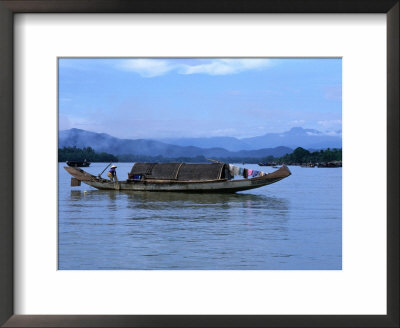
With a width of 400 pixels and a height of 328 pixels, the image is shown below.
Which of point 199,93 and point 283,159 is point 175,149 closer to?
point 199,93

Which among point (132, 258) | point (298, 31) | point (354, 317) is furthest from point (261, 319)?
point (132, 258)

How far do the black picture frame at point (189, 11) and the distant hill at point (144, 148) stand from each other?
8.07 meters

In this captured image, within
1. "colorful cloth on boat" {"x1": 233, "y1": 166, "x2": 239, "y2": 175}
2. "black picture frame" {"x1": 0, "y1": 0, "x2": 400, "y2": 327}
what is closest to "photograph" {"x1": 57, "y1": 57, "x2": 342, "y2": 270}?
"colorful cloth on boat" {"x1": 233, "y1": 166, "x2": 239, "y2": 175}

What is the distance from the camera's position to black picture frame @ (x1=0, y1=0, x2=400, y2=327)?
3307 mm

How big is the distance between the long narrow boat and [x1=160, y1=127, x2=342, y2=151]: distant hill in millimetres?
657

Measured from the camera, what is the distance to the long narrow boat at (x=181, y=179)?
42.5 feet

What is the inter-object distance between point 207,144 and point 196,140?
1.12ft

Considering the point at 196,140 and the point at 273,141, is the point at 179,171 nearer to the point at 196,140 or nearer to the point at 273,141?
the point at 196,140

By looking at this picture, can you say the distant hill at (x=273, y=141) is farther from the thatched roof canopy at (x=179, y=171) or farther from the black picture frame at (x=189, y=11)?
the black picture frame at (x=189, y=11)

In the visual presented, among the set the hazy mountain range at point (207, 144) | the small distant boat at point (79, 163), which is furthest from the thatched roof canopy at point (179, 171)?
the small distant boat at point (79, 163)

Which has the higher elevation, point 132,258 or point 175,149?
point 175,149

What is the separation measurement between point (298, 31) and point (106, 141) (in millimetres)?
10809

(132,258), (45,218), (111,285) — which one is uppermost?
(45,218)

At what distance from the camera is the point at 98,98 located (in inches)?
479
